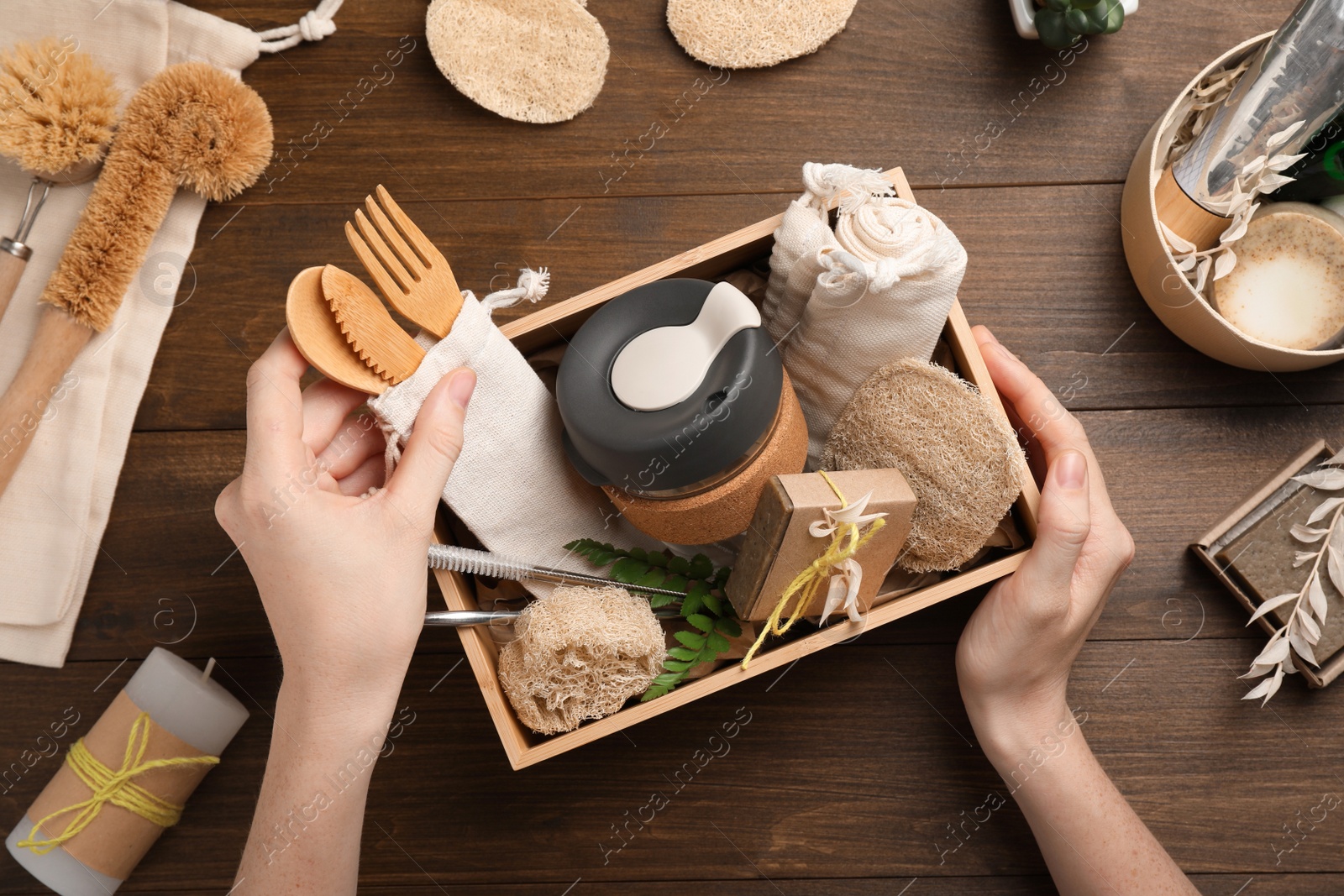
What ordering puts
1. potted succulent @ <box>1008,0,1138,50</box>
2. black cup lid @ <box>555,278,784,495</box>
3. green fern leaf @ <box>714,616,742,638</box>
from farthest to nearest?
potted succulent @ <box>1008,0,1138,50</box>, green fern leaf @ <box>714,616,742,638</box>, black cup lid @ <box>555,278,784,495</box>

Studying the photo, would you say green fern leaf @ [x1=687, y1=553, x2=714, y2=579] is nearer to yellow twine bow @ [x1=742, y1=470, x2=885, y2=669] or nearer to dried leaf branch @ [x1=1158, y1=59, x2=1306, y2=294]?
yellow twine bow @ [x1=742, y1=470, x2=885, y2=669]

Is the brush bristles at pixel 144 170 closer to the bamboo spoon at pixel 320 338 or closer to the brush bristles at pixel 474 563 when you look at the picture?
the bamboo spoon at pixel 320 338

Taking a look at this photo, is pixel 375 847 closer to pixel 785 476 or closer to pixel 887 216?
pixel 785 476

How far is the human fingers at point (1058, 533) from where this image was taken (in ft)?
1.85

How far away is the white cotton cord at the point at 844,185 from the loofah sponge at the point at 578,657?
12.4 inches

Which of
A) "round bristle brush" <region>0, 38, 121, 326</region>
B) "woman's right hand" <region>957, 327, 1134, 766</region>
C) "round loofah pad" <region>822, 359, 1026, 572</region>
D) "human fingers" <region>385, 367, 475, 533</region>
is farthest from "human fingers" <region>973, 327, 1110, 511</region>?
"round bristle brush" <region>0, 38, 121, 326</region>

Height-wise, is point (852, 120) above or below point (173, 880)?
above

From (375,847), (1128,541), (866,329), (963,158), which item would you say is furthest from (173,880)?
(963,158)

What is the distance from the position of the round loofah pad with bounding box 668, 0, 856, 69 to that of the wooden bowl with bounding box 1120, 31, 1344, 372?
31 cm

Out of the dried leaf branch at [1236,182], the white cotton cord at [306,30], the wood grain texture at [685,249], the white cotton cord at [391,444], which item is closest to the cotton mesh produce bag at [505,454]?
the white cotton cord at [391,444]

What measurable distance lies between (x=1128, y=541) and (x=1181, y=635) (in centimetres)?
15

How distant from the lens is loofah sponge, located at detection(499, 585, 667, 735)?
1.76ft

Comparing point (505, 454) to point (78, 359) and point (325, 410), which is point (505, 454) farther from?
point (78, 359)

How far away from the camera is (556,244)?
0.77m
